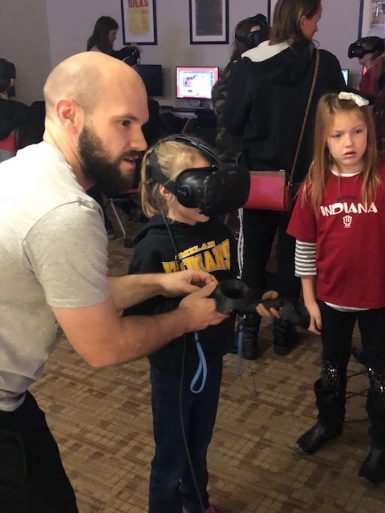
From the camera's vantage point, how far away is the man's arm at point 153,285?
130cm

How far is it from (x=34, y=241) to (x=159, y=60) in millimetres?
4943

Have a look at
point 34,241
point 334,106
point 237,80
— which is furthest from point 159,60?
point 34,241

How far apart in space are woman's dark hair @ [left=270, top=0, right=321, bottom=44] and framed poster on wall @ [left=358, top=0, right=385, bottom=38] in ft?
7.79

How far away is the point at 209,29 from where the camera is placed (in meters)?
5.13

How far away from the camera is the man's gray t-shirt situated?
37.2 inches

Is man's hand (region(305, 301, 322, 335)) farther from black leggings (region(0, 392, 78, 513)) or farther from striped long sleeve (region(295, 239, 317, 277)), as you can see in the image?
black leggings (region(0, 392, 78, 513))

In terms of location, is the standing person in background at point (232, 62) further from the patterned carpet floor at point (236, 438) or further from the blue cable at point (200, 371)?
the blue cable at point (200, 371)

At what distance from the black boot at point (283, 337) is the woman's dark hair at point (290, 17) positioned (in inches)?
47.4

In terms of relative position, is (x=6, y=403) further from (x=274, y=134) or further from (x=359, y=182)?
(x=274, y=134)

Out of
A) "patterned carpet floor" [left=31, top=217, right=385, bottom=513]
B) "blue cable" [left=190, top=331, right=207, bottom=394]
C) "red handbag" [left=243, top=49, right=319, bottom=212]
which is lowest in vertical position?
"patterned carpet floor" [left=31, top=217, right=385, bottom=513]

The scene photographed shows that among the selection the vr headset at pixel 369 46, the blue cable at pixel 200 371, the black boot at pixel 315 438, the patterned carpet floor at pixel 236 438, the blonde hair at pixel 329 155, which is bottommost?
the patterned carpet floor at pixel 236 438

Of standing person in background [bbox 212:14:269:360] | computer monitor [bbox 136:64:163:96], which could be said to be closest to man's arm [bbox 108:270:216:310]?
standing person in background [bbox 212:14:269:360]

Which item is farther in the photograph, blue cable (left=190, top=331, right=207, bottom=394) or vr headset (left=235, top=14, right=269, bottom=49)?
vr headset (left=235, top=14, right=269, bottom=49)

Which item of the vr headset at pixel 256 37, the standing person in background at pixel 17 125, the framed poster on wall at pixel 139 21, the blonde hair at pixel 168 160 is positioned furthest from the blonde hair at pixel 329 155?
the framed poster on wall at pixel 139 21
